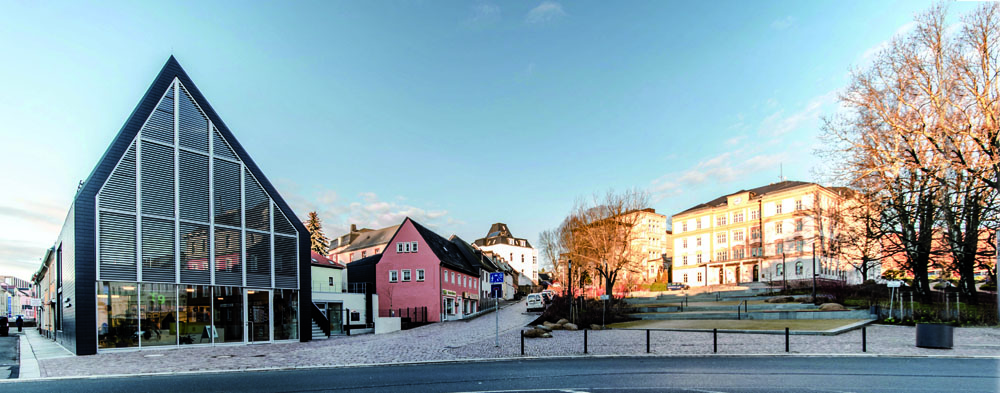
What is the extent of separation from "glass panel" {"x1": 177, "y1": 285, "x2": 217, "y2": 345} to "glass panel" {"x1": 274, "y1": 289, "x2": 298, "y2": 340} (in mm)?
3119

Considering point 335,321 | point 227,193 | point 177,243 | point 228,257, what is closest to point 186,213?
point 177,243

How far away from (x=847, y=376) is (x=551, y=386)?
6437 millimetres

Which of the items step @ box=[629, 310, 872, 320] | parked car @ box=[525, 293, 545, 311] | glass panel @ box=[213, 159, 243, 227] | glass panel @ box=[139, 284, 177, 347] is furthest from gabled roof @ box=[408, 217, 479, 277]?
glass panel @ box=[139, 284, 177, 347]

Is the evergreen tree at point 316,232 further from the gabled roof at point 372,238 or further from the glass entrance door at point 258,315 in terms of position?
the glass entrance door at point 258,315

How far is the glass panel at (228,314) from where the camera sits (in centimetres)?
2453

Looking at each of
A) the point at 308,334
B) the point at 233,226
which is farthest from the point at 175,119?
the point at 308,334

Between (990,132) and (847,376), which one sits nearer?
(847,376)

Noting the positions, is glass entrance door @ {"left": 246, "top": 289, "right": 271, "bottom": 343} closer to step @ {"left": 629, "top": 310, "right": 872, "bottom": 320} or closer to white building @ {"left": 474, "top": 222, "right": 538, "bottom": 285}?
step @ {"left": 629, "top": 310, "right": 872, "bottom": 320}

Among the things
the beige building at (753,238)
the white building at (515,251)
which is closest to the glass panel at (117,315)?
the beige building at (753,238)

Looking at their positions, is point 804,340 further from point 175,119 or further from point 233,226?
point 175,119

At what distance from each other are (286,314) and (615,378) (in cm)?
2026

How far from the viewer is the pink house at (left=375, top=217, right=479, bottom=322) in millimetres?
48438

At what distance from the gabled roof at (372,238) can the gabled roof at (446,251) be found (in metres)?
24.4

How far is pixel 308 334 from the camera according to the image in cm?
2784
